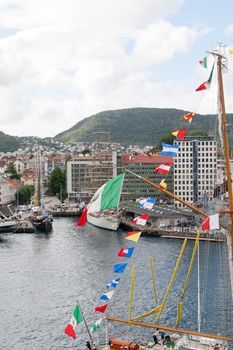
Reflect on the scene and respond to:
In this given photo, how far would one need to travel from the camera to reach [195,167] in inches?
4119

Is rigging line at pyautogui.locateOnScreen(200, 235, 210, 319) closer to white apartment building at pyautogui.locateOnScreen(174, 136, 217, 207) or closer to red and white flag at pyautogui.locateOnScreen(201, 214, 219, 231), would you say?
red and white flag at pyautogui.locateOnScreen(201, 214, 219, 231)

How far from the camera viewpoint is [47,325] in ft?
118

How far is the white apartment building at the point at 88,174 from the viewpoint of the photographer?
360 ft

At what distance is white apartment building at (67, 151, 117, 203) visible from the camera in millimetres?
109812

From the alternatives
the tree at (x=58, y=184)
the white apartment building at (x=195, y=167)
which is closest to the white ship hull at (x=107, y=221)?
the white apartment building at (x=195, y=167)

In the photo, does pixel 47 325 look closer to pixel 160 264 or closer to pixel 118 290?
pixel 118 290

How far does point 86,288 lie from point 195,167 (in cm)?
6314

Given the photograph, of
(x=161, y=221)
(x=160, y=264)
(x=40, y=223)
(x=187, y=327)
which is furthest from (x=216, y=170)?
(x=187, y=327)

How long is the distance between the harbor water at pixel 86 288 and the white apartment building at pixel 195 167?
116 ft

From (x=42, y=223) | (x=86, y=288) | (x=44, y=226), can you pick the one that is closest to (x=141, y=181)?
(x=42, y=223)

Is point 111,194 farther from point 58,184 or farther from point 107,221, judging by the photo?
point 58,184

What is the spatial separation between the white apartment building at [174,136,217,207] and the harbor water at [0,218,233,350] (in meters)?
35.4

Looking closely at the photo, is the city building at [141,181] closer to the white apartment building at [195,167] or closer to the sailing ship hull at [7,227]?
the white apartment building at [195,167]

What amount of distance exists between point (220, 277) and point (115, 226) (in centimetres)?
3607
